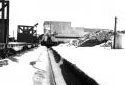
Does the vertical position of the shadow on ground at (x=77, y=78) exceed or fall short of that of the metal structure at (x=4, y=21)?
it falls short

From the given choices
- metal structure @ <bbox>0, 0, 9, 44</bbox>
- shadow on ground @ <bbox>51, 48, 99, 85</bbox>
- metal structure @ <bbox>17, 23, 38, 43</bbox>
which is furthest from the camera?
metal structure @ <bbox>17, 23, 38, 43</bbox>

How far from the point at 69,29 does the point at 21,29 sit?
297ft

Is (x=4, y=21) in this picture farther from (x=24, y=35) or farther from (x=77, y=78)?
(x=24, y=35)

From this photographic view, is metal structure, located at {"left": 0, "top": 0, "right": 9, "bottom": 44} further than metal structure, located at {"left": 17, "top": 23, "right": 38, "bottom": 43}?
No

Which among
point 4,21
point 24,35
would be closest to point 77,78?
point 4,21

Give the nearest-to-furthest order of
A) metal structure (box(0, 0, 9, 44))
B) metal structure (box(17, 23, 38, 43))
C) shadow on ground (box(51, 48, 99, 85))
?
shadow on ground (box(51, 48, 99, 85))
metal structure (box(0, 0, 9, 44))
metal structure (box(17, 23, 38, 43))

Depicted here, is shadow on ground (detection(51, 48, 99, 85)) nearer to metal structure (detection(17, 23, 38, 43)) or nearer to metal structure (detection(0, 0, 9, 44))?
metal structure (detection(0, 0, 9, 44))

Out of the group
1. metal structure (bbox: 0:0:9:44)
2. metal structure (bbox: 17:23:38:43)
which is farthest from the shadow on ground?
metal structure (bbox: 17:23:38:43)

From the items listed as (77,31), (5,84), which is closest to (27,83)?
(5,84)

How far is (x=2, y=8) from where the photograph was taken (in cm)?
1498

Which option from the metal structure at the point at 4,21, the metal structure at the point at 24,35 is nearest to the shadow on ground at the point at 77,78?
the metal structure at the point at 4,21

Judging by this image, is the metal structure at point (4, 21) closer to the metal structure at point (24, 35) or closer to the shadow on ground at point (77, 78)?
the shadow on ground at point (77, 78)

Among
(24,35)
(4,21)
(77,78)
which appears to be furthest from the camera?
(24,35)

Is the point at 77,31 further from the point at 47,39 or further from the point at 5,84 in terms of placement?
the point at 5,84
